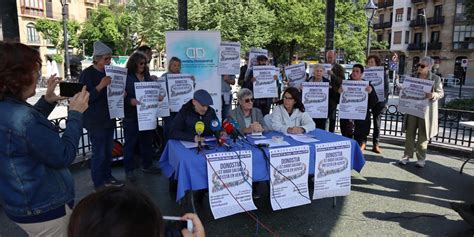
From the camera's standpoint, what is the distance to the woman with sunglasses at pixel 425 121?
240 inches

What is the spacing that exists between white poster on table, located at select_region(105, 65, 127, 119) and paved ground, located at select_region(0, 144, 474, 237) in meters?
1.28

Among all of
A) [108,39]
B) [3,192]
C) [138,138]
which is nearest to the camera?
[3,192]

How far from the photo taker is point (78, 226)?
3.12 feet

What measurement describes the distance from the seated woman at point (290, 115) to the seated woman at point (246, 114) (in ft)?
0.65

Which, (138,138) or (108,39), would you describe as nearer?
(138,138)

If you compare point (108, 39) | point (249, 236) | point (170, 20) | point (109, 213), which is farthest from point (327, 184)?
point (108, 39)

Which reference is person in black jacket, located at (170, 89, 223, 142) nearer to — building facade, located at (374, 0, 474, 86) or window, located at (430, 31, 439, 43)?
building facade, located at (374, 0, 474, 86)

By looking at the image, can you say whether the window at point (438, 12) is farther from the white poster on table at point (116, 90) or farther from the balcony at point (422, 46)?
the white poster on table at point (116, 90)

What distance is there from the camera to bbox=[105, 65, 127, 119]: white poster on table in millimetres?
4914

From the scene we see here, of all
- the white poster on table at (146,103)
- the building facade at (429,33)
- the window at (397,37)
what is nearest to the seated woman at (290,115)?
the white poster on table at (146,103)

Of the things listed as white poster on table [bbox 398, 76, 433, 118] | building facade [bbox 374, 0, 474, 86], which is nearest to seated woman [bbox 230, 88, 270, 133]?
white poster on table [bbox 398, 76, 433, 118]

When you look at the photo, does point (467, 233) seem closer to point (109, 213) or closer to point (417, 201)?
point (417, 201)

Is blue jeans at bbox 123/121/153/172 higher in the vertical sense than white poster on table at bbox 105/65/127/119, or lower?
lower

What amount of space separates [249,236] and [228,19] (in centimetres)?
2206
